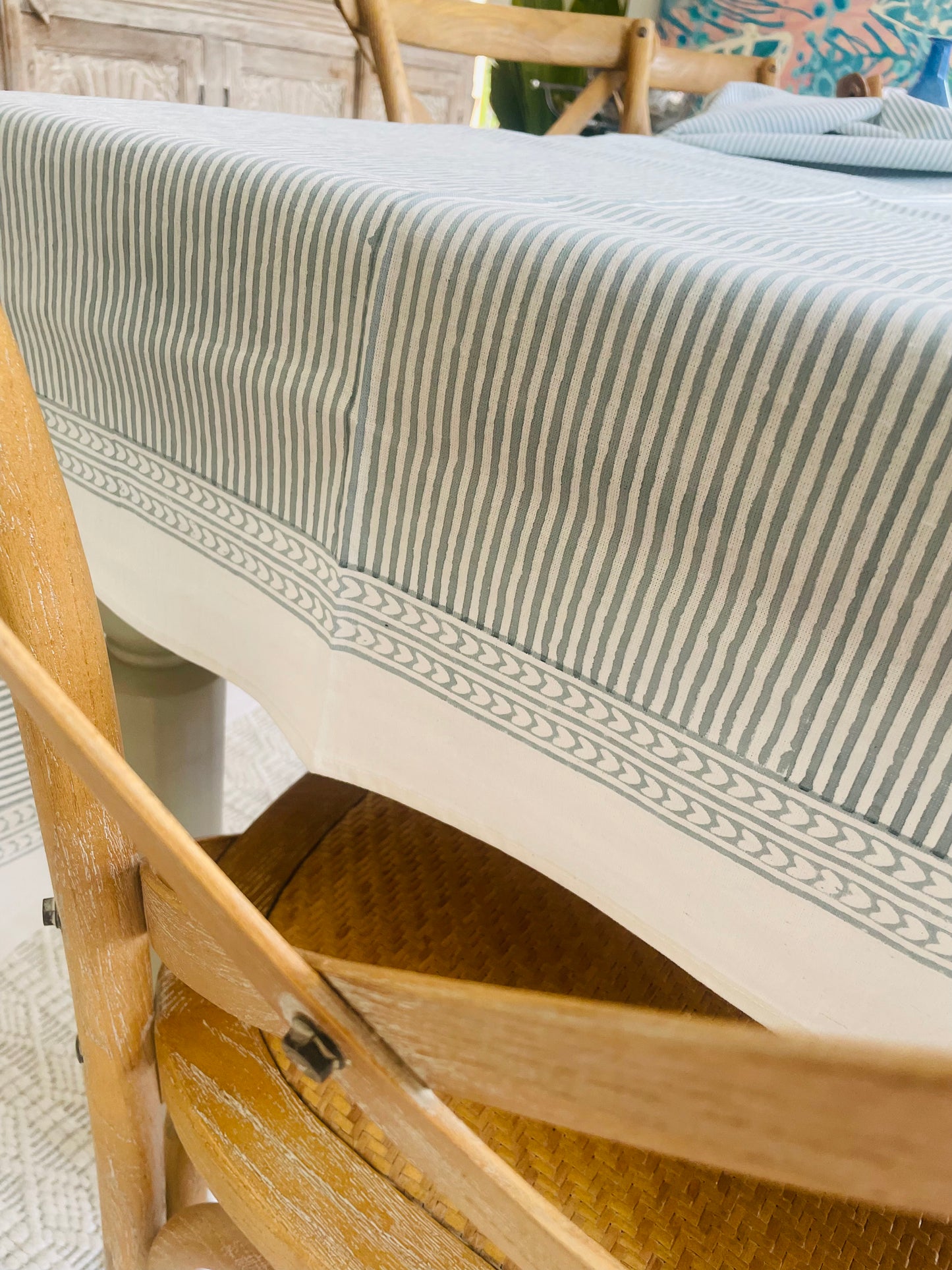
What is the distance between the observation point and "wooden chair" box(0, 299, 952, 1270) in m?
0.13

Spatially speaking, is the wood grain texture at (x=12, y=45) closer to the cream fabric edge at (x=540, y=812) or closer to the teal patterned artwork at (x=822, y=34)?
the teal patterned artwork at (x=822, y=34)

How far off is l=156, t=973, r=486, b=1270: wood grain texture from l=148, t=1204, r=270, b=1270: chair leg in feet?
0.15

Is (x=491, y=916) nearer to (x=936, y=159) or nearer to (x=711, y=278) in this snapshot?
(x=711, y=278)

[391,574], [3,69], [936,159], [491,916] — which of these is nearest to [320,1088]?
[491,916]

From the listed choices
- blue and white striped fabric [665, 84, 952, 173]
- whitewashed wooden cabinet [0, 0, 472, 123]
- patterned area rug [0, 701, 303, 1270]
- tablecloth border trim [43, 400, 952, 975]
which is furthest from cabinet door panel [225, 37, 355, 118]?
tablecloth border trim [43, 400, 952, 975]

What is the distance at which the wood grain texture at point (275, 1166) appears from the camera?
323mm

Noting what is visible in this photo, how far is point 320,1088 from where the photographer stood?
362mm

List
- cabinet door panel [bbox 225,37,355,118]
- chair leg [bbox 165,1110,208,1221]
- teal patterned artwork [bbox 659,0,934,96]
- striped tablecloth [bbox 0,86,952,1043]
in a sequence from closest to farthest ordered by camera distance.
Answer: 1. striped tablecloth [bbox 0,86,952,1043]
2. chair leg [bbox 165,1110,208,1221]
3. cabinet door panel [bbox 225,37,355,118]
4. teal patterned artwork [bbox 659,0,934,96]

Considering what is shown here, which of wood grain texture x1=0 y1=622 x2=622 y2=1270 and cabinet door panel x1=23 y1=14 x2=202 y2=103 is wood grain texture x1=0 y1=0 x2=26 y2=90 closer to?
cabinet door panel x1=23 y1=14 x2=202 y2=103

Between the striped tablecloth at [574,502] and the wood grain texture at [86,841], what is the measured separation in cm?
9

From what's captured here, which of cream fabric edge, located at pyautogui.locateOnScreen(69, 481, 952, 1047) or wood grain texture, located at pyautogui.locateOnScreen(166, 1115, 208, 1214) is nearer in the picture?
cream fabric edge, located at pyautogui.locateOnScreen(69, 481, 952, 1047)

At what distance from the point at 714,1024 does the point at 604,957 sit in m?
0.32

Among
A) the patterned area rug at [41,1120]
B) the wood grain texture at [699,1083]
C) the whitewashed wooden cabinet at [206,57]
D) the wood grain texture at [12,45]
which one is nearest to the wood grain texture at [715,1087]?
the wood grain texture at [699,1083]

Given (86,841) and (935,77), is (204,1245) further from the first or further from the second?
(935,77)
